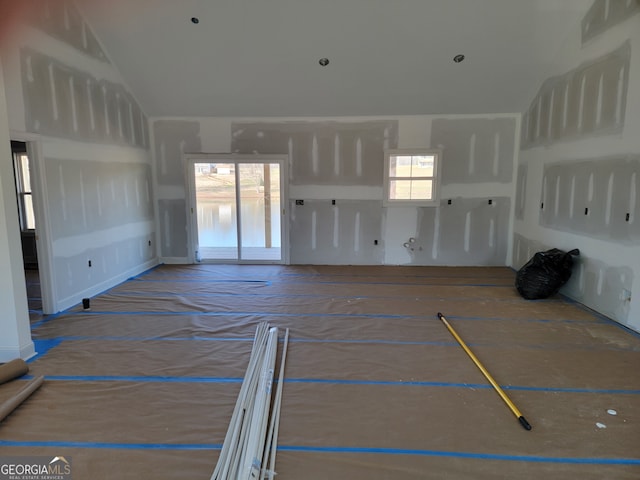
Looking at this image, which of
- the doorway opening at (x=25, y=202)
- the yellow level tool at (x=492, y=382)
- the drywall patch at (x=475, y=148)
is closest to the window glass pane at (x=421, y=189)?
the drywall patch at (x=475, y=148)

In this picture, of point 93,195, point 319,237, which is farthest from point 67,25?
point 319,237

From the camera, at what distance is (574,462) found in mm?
2100

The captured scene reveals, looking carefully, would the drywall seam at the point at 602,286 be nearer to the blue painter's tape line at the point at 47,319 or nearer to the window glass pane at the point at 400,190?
the window glass pane at the point at 400,190

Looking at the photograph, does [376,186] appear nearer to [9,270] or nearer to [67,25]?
[67,25]

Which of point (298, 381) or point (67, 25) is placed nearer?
point (298, 381)

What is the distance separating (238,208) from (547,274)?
16.4 ft

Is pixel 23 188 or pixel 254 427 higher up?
pixel 23 188

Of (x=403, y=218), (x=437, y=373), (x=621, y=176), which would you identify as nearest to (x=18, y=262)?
(x=437, y=373)

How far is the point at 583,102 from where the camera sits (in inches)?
182

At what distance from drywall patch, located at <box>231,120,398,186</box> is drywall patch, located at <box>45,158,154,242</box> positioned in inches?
71.0

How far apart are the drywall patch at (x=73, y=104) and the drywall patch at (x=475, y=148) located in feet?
16.9

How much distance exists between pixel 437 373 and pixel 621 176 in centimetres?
312

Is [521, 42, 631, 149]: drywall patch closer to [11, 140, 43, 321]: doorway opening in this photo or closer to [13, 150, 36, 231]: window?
[11, 140, 43, 321]: doorway opening

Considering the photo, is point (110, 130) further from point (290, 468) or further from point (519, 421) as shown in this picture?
point (519, 421)
